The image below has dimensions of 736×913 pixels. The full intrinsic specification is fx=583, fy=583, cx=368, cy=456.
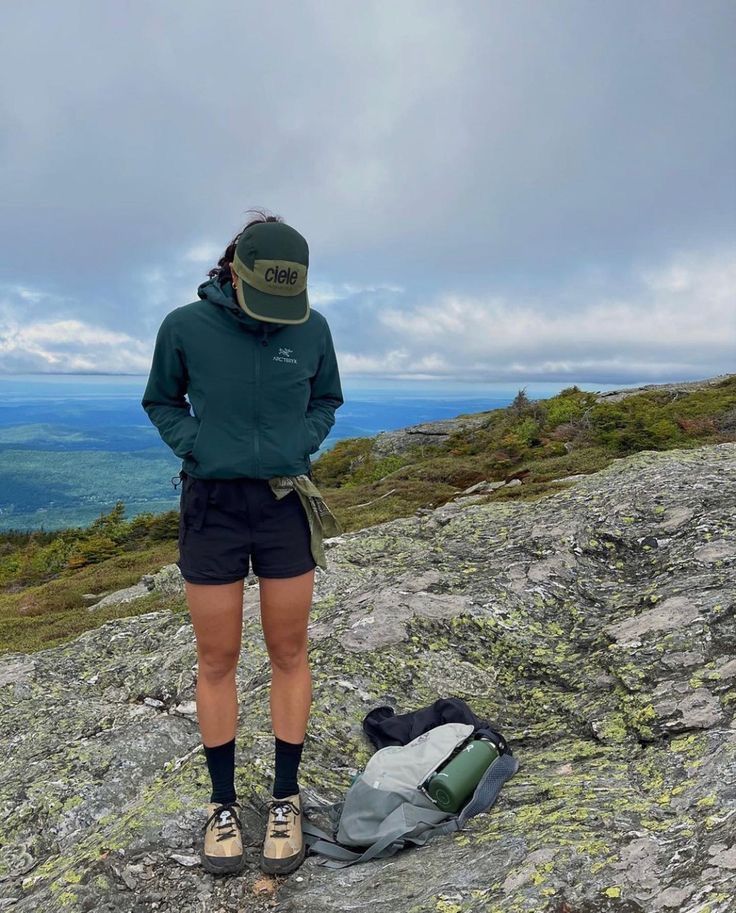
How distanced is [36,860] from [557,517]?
9.34m

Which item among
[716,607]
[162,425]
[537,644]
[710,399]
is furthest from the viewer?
[710,399]

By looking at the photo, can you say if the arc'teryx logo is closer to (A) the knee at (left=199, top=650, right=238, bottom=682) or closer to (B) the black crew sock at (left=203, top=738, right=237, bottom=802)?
(A) the knee at (left=199, top=650, right=238, bottom=682)

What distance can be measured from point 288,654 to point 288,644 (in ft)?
0.36

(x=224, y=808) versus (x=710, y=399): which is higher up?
(x=710, y=399)

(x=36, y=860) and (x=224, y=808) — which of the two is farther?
(x=36, y=860)

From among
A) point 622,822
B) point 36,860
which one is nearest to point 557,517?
point 622,822

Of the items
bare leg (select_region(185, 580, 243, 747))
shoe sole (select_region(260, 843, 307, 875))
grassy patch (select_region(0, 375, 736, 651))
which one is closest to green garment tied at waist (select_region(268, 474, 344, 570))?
bare leg (select_region(185, 580, 243, 747))

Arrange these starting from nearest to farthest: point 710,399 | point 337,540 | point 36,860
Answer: point 36,860, point 337,540, point 710,399

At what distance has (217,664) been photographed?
4.75 metres

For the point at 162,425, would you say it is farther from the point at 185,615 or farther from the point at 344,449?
the point at 344,449

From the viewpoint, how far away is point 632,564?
9.55m

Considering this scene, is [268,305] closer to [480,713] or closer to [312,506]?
[312,506]

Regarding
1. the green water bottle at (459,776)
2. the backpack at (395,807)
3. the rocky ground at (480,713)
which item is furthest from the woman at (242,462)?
the green water bottle at (459,776)

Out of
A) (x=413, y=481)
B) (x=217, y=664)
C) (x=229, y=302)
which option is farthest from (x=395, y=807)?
(x=413, y=481)
